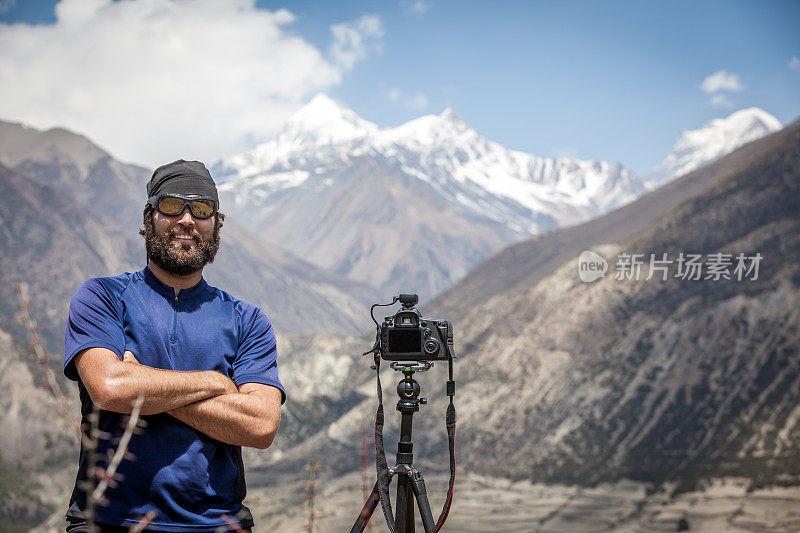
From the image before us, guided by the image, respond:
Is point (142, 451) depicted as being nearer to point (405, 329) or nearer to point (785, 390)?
point (405, 329)

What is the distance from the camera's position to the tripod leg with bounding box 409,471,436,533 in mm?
4645

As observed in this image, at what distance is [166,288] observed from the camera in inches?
157

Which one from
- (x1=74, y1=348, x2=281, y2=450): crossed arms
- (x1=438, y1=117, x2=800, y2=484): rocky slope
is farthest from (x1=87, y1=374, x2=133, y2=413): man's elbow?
(x1=438, y1=117, x2=800, y2=484): rocky slope

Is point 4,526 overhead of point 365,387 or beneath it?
beneath

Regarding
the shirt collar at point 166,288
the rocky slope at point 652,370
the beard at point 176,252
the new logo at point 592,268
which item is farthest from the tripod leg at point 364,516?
the new logo at point 592,268

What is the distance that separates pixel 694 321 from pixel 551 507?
21.0m

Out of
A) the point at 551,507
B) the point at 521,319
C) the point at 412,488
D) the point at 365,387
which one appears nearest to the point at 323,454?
the point at 365,387

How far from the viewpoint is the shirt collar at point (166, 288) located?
3.98 meters

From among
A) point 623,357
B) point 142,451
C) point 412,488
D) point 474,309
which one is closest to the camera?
point 142,451

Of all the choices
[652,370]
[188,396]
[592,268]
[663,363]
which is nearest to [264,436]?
[188,396]

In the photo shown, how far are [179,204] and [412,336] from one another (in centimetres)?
171

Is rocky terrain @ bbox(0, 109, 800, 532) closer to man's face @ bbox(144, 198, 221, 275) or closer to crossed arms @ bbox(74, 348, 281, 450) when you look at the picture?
crossed arms @ bbox(74, 348, 281, 450)

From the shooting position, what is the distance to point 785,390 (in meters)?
59.1

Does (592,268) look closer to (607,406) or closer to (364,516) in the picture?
(607,406)
